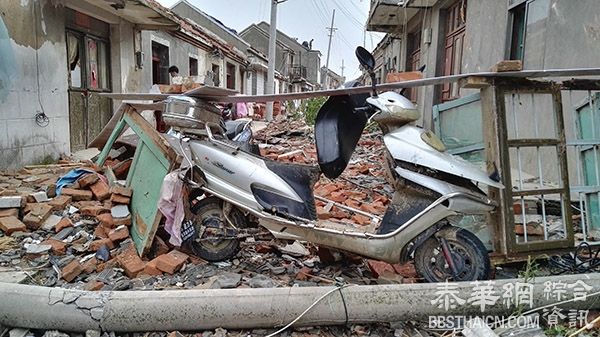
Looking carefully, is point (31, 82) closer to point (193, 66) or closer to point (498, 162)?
point (498, 162)

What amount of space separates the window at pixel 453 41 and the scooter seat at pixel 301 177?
5500mm

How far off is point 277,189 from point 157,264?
1.00 m

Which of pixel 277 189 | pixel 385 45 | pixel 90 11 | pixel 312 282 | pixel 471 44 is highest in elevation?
pixel 385 45

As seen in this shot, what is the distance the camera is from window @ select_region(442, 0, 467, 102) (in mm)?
8344

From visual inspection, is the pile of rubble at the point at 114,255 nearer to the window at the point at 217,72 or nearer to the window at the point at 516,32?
the window at the point at 516,32

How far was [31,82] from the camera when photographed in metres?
5.97

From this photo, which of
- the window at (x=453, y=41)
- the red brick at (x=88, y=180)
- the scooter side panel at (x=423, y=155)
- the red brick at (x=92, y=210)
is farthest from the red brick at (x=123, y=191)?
the window at (x=453, y=41)

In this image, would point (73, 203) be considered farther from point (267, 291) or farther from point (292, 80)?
point (292, 80)

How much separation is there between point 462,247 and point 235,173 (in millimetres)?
1593

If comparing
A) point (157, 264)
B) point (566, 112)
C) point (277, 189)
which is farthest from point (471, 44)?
point (157, 264)

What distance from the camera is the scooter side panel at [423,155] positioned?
100 inches

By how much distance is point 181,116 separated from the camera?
3.25 meters

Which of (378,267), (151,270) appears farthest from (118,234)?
(378,267)

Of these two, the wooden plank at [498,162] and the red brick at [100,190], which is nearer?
the wooden plank at [498,162]
